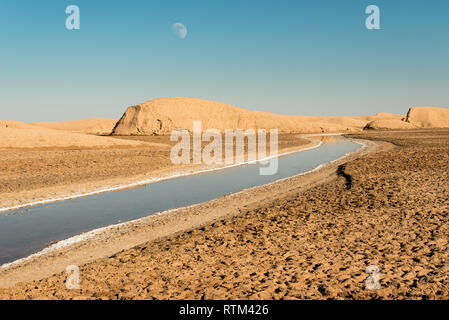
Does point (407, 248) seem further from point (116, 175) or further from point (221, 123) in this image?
point (221, 123)

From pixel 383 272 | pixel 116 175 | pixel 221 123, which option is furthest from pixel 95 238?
pixel 221 123

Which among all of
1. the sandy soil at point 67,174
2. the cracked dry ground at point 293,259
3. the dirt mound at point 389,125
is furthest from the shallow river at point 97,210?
the dirt mound at point 389,125

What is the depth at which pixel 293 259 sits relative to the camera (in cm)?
781

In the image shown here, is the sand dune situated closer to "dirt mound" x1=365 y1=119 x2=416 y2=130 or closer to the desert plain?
the desert plain

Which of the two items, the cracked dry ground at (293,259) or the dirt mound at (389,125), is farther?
the dirt mound at (389,125)

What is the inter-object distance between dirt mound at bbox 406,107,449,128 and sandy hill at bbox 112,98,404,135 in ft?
214

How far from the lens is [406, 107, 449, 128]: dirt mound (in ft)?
512

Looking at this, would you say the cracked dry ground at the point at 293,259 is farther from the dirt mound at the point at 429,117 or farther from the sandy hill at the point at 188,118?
the dirt mound at the point at 429,117

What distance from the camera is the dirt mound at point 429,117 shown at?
6142 inches

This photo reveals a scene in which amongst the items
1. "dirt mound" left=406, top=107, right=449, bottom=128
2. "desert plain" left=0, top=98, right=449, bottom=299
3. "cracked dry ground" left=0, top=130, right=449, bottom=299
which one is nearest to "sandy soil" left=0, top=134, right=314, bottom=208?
"desert plain" left=0, top=98, right=449, bottom=299

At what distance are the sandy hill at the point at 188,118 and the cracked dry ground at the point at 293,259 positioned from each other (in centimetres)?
9329

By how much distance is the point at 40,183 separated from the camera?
18672 mm

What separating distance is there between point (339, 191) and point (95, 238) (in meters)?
10.3

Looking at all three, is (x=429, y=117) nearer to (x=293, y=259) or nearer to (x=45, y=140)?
(x=45, y=140)
